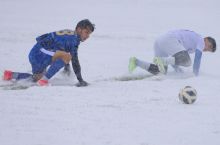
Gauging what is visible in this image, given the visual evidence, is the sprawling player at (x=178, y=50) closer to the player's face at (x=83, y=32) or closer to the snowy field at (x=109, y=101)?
the snowy field at (x=109, y=101)

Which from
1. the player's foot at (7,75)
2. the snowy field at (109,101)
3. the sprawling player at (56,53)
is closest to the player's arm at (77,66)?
the sprawling player at (56,53)

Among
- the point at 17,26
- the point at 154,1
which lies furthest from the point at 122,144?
the point at 154,1

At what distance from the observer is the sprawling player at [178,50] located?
24.7 ft

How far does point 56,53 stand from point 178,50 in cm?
208

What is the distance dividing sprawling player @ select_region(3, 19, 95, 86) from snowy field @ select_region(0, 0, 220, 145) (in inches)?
9.9

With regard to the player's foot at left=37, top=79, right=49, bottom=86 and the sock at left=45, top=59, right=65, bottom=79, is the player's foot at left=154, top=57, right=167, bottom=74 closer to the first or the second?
the sock at left=45, top=59, right=65, bottom=79

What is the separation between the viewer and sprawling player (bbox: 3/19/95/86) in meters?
6.73

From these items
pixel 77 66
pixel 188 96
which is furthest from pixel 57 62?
pixel 188 96

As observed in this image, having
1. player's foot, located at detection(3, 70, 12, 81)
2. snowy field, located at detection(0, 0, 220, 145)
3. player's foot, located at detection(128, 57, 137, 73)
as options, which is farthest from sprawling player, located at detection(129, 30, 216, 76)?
player's foot, located at detection(3, 70, 12, 81)

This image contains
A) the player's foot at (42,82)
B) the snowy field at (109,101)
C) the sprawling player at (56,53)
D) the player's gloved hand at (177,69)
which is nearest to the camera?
the snowy field at (109,101)

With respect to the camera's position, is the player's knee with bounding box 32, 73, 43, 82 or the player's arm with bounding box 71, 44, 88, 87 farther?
the player's knee with bounding box 32, 73, 43, 82

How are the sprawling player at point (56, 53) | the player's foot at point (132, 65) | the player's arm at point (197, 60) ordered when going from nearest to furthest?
1. the sprawling player at point (56, 53)
2. the player's arm at point (197, 60)
3. the player's foot at point (132, 65)

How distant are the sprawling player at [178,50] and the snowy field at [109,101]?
21cm

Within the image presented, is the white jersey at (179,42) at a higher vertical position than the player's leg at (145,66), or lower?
higher
